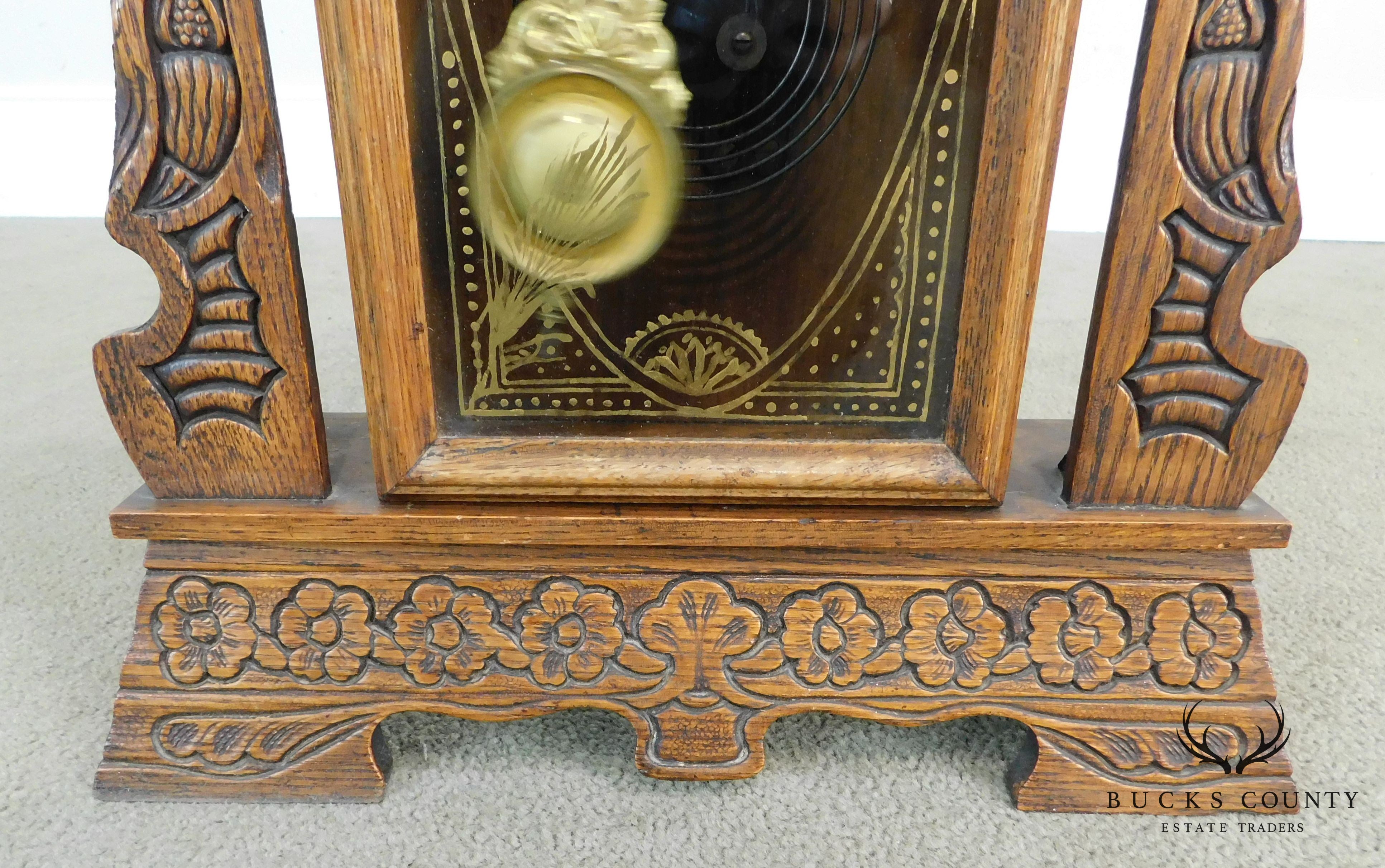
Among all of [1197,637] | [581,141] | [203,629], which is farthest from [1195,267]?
[203,629]

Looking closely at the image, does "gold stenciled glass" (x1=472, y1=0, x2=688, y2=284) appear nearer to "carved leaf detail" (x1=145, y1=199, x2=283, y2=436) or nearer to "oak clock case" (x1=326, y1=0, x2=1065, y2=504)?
"oak clock case" (x1=326, y1=0, x2=1065, y2=504)

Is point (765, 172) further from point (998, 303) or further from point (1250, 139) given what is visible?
point (1250, 139)

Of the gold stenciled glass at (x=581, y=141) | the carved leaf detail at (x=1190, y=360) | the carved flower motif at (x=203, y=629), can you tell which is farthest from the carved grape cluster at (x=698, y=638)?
the gold stenciled glass at (x=581, y=141)

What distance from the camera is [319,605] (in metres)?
0.59

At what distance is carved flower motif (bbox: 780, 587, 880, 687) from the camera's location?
1.96 ft

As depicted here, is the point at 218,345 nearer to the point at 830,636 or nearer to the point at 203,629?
the point at 203,629

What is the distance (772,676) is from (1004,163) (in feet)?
1.10

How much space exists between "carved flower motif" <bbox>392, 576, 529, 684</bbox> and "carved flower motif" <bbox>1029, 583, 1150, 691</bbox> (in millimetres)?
326

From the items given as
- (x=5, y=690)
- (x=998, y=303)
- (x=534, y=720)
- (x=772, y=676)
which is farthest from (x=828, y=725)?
(x=5, y=690)

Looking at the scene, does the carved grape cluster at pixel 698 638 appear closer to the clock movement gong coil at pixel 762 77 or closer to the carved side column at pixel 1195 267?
the carved side column at pixel 1195 267

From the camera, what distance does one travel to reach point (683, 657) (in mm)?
604

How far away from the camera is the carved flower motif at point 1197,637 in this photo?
59 cm

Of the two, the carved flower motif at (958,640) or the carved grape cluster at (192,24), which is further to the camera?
the carved flower motif at (958,640)

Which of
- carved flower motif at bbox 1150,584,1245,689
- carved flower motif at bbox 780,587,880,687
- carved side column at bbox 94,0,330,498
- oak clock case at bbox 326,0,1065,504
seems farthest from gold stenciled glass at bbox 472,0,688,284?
carved flower motif at bbox 1150,584,1245,689
